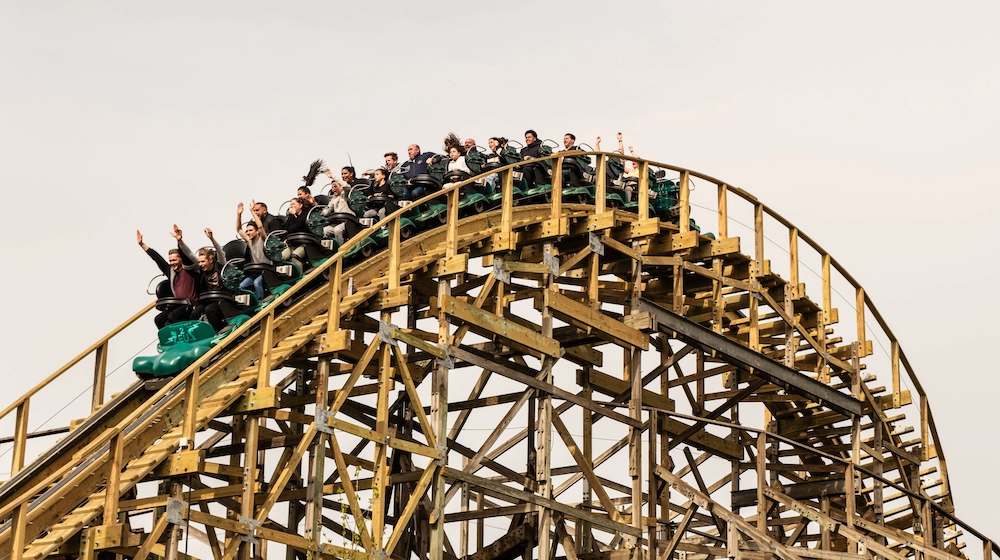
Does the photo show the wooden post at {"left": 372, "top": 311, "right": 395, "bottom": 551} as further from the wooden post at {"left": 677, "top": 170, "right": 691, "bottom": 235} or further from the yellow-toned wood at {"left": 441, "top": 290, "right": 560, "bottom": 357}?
the wooden post at {"left": 677, "top": 170, "right": 691, "bottom": 235}

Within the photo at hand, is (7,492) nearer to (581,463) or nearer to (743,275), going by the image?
(581,463)

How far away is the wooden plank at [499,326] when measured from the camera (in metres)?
21.1

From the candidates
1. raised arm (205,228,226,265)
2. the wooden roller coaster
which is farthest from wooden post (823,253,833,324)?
raised arm (205,228,226,265)

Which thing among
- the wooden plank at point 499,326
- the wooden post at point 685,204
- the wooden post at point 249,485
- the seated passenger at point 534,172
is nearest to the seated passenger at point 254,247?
the wooden plank at point 499,326

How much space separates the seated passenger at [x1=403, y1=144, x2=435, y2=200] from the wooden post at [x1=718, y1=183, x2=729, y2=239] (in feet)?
15.4

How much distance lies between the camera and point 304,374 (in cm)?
2417

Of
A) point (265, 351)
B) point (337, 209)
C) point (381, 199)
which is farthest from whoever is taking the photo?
point (381, 199)

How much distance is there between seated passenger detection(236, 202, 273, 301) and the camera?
70.3 feet

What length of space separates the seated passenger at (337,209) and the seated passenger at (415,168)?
982mm

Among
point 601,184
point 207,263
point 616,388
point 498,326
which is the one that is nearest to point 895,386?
point 616,388

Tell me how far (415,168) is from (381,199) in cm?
145

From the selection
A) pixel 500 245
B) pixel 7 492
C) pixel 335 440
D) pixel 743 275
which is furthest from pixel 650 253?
pixel 7 492

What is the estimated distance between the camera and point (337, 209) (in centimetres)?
2291

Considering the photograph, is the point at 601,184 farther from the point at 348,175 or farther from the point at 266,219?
the point at 266,219
